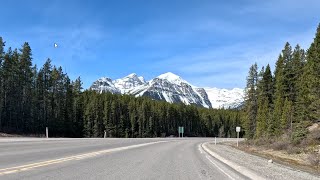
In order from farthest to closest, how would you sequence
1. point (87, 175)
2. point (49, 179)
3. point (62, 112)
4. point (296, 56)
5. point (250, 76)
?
point (62, 112) < point (250, 76) < point (296, 56) < point (87, 175) < point (49, 179)

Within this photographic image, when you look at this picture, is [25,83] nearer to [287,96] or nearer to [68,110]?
[68,110]

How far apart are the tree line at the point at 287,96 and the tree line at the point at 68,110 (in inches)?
1622

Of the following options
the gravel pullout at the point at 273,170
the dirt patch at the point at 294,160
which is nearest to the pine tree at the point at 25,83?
the dirt patch at the point at 294,160

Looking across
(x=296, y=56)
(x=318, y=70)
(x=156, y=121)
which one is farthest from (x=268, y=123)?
(x=156, y=121)

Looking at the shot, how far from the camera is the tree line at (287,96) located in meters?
50.9

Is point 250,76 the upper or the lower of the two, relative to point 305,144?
upper

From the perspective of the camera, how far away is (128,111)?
428ft

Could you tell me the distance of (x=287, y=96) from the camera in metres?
72.3

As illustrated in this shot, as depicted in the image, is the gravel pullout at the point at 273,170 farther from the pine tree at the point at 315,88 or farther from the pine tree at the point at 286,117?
the pine tree at the point at 286,117

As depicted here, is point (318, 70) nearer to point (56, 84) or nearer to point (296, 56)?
point (296, 56)

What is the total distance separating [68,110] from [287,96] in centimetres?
5572

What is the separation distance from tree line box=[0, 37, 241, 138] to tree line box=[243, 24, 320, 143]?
41.2 m

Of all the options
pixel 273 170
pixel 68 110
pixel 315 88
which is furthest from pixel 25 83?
pixel 273 170

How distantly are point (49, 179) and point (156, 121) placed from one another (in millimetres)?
132224
